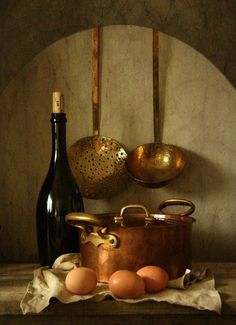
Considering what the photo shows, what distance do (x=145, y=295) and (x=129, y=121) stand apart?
49cm

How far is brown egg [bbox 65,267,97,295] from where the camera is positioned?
877mm

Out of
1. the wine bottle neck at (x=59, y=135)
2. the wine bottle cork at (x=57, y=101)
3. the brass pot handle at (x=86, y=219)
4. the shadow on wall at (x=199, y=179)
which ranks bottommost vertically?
the brass pot handle at (x=86, y=219)

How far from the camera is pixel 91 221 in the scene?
3.02 feet

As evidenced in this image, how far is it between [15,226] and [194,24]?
26.2 inches

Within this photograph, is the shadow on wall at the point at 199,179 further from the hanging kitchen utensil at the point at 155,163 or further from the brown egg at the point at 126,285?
the brown egg at the point at 126,285

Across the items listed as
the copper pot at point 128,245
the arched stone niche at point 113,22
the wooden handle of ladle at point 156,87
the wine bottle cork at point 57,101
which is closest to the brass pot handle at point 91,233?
the copper pot at point 128,245

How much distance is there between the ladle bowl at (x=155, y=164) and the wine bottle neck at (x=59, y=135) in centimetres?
18

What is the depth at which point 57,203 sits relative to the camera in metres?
1.11

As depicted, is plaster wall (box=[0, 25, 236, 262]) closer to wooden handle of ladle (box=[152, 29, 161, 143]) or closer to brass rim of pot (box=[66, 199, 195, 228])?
wooden handle of ladle (box=[152, 29, 161, 143])

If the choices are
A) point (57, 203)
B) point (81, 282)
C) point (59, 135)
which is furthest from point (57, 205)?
point (81, 282)

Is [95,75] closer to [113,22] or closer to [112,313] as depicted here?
[113,22]

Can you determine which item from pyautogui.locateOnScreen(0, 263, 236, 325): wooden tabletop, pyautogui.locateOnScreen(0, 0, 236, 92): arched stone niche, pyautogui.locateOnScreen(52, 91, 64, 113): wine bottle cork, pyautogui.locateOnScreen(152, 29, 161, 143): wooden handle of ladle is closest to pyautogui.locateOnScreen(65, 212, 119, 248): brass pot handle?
pyautogui.locateOnScreen(0, 263, 236, 325): wooden tabletop

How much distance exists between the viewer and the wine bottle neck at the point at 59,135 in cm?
109

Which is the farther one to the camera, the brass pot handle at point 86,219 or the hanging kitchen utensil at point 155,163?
the hanging kitchen utensil at point 155,163
